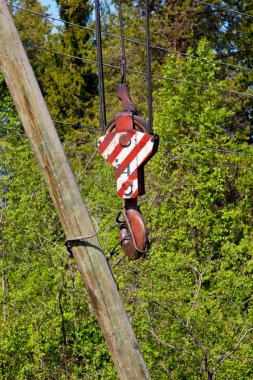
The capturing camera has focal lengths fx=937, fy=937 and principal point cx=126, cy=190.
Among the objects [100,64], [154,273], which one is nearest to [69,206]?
[100,64]

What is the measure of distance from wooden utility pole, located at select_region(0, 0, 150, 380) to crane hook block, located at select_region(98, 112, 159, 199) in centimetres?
29

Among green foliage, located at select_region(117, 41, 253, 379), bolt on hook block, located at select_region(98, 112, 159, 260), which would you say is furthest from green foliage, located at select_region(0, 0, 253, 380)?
bolt on hook block, located at select_region(98, 112, 159, 260)

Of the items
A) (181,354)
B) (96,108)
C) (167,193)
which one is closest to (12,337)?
(181,354)

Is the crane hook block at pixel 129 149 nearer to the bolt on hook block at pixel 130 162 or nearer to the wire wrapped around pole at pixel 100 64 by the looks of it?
the bolt on hook block at pixel 130 162

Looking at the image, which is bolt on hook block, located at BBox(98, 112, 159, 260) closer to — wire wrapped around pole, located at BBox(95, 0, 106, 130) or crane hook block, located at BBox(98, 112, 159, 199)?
crane hook block, located at BBox(98, 112, 159, 199)

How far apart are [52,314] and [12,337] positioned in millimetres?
597

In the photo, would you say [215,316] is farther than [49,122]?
Yes

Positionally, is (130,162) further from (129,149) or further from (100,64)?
(100,64)

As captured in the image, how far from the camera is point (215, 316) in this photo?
1262cm

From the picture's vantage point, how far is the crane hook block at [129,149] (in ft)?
17.6

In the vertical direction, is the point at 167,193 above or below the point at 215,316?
Answer: below

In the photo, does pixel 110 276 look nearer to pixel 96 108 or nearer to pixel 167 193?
pixel 167 193

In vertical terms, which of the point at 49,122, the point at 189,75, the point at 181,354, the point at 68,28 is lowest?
the point at 68,28

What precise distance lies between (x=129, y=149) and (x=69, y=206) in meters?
0.49
